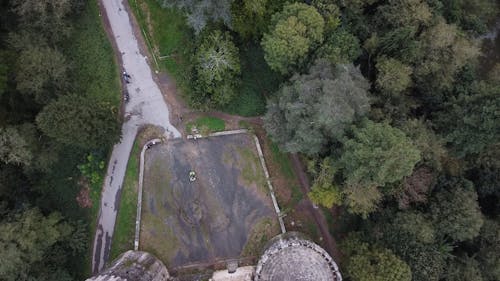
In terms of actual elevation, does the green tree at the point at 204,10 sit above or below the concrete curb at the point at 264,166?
above

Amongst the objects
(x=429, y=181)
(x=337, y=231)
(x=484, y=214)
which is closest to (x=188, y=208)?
(x=337, y=231)

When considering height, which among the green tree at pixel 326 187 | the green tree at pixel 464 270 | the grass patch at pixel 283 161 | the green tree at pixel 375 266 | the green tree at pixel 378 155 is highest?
the green tree at pixel 378 155

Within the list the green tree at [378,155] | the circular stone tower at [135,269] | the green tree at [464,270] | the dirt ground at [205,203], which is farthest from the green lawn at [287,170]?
the green tree at [464,270]

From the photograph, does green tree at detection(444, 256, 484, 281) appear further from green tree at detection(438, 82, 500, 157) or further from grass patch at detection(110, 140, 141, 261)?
grass patch at detection(110, 140, 141, 261)

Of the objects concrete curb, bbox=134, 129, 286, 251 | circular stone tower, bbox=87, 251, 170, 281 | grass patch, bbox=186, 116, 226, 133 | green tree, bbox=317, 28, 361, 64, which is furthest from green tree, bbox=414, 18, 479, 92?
circular stone tower, bbox=87, 251, 170, 281

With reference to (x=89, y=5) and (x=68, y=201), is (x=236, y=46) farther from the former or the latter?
(x=68, y=201)

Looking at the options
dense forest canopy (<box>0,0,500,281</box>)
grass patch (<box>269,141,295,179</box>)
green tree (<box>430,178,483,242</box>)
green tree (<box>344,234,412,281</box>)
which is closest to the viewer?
green tree (<box>344,234,412,281</box>)

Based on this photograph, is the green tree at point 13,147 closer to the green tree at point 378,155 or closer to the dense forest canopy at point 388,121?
the dense forest canopy at point 388,121
